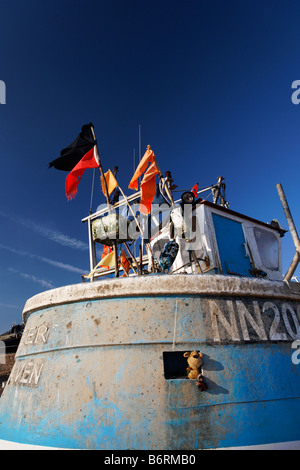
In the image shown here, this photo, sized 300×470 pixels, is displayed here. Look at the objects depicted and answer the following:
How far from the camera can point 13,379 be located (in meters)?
4.63

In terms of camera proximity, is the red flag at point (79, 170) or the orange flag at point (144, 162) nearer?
the red flag at point (79, 170)

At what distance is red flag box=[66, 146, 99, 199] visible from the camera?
721cm

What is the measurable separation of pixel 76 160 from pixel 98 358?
5564mm

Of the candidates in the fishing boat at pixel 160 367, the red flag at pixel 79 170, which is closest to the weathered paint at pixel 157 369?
the fishing boat at pixel 160 367

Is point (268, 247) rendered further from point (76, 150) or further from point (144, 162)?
point (76, 150)

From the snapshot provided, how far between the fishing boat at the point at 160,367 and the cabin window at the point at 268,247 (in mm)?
2979

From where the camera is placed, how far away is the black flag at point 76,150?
7512mm

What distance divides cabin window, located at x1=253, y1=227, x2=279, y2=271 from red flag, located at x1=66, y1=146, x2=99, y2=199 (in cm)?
478

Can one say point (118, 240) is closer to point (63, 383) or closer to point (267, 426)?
point (63, 383)

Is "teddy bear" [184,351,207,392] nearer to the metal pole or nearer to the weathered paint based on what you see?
the weathered paint

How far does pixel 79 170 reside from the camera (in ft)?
24.4

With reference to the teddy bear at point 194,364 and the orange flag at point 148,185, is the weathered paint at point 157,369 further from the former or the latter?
the orange flag at point 148,185

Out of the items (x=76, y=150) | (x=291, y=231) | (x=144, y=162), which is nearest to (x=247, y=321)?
(x=291, y=231)

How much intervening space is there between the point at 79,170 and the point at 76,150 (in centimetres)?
59
